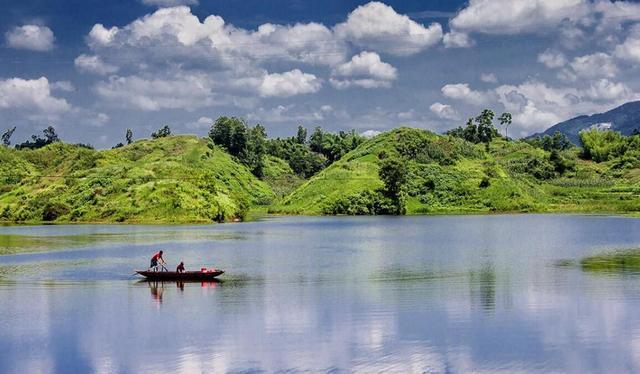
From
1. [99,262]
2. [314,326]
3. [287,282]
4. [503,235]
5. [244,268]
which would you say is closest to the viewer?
[314,326]

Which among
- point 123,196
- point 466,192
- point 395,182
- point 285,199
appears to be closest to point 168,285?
point 123,196

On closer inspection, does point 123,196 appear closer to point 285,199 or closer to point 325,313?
point 285,199

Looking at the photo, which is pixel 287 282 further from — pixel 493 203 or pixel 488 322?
pixel 493 203

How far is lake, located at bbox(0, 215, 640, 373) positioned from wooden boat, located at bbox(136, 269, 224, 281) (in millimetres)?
699

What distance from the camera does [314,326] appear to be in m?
38.2

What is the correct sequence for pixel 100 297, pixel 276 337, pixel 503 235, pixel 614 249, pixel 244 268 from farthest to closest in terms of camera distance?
pixel 503 235 < pixel 614 249 < pixel 244 268 < pixel 100 297 < pixel 276 337

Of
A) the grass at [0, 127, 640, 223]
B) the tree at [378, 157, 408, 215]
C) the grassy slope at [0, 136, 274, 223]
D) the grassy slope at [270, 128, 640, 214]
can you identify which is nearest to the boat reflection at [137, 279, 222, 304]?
the grass at [0, 127, 640, 223]

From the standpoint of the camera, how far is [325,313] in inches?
1633

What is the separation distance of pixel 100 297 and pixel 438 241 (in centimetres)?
5050

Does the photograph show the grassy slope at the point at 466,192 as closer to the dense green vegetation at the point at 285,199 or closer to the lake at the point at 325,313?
the dense green vegetation at the point at 285,199

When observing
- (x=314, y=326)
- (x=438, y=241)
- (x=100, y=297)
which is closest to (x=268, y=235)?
(x=438, y=241)

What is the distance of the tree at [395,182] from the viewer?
176 meters

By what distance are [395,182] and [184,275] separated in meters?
127

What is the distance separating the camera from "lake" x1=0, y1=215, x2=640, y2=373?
31.7m
